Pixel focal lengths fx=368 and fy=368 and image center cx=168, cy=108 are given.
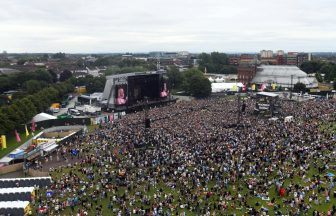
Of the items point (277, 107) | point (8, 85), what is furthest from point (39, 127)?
point (8, 85)

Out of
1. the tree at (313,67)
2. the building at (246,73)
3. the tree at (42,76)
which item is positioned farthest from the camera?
the tree at (313,67)

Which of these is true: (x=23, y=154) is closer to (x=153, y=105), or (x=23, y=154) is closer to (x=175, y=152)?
(x=175, y=152)

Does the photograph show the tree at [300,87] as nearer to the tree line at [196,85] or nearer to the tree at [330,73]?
the tree line at [196,85]

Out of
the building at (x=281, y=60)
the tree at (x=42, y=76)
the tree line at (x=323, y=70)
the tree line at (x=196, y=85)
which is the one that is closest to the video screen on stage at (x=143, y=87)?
the tree line at (x=196, y=85)

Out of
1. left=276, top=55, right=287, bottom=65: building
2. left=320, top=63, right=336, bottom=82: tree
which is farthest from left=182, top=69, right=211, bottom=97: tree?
left=276, top=55, right=287, bottom=65: building

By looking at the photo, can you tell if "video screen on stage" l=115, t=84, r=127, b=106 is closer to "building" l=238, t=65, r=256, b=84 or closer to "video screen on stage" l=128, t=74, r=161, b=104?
"video screen on stage" l=128, t=74, r=161, b=104

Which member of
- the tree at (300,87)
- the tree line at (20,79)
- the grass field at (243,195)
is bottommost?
the grass field at (243,195)

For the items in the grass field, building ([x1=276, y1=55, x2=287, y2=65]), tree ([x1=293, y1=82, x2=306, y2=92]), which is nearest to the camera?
the grass field
